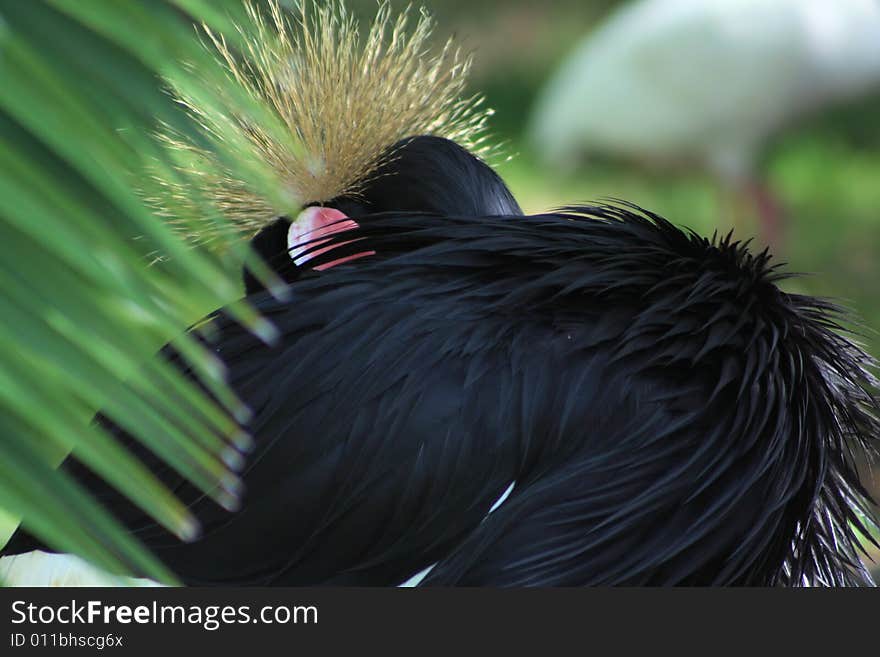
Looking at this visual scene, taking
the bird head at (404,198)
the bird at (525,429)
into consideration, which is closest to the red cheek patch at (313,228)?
the bird head at (404,198)

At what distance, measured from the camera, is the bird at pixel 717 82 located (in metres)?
3.35

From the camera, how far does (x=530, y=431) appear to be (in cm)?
96

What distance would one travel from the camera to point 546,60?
420cm

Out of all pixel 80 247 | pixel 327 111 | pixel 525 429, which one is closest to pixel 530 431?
pixel 525 429

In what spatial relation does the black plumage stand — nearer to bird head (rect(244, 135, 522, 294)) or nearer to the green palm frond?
bird head (rect(244, 135, 522, 294))

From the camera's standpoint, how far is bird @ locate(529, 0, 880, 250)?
3.35 meters

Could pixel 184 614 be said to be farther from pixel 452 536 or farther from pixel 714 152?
pixel 714 152

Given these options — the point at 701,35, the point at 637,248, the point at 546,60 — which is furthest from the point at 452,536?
the point at 546,60

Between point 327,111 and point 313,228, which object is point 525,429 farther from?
point 327,111

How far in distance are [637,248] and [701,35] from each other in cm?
248

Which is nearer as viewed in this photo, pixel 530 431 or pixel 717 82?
pixel 530 431

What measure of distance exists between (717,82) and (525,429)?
8.75ft

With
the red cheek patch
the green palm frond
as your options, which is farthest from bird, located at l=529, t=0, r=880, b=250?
the green palm frond

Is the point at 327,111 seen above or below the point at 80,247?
above
